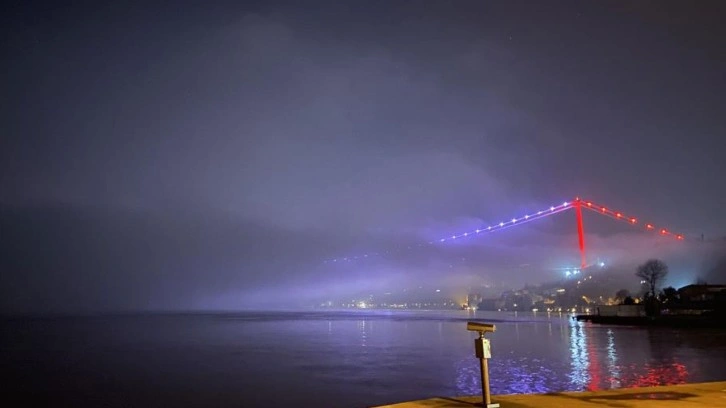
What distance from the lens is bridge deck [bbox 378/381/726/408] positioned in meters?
8.58

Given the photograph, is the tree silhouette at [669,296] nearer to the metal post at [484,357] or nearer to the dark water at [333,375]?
the dark water at [333,375]

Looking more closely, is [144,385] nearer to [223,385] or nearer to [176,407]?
[223,385]

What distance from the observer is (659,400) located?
8.91 metres

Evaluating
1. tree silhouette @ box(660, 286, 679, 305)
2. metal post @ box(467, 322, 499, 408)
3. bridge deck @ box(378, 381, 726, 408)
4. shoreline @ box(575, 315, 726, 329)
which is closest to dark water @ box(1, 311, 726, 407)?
bridge deck @ box(378, 381, 726, 408)

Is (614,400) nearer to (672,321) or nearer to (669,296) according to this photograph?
(672,321)

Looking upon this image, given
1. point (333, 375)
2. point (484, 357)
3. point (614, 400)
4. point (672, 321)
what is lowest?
point (672, 321)

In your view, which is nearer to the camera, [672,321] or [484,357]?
[484,357]

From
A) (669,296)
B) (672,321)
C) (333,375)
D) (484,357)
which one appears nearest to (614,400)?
(484,357)

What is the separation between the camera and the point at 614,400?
905cm

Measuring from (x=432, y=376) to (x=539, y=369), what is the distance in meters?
5.90

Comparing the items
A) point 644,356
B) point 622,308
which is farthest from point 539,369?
point 622,308

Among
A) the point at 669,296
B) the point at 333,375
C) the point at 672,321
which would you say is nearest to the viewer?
the point at 333,375

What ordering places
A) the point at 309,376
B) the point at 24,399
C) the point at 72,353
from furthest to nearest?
the point at 72,353 → the point at 309,376 → the point at 24,399

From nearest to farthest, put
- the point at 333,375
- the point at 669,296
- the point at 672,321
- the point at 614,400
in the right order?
the point at 614,400 < the point at 333,375 < the point at 672,321 < the point at 669,296
